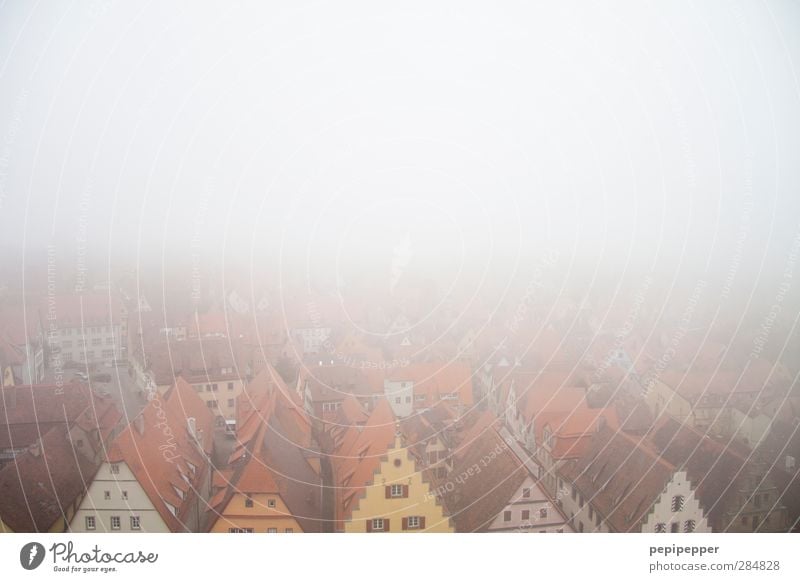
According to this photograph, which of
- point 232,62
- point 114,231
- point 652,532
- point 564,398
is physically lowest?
point 652,532

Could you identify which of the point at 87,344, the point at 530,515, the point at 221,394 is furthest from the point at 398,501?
the point at 87,344

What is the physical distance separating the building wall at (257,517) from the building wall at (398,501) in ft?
0.87

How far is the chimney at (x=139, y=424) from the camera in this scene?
9.33 ft

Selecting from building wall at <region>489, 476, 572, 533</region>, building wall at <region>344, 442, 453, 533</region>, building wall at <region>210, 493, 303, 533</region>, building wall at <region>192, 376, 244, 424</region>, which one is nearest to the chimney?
building wall at <region>192, 376, 244, 424</region>

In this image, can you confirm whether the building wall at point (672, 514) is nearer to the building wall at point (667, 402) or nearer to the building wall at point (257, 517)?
the building wall at point (667, 402)

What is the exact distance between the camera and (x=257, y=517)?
283cm

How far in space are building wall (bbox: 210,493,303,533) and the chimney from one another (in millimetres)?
511

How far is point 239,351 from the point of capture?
9.80 feet

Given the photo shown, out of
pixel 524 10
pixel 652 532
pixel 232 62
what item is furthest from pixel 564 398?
pixel 232 62

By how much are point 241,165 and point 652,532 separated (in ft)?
8.25

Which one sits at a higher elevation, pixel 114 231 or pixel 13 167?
pixel 13 167
